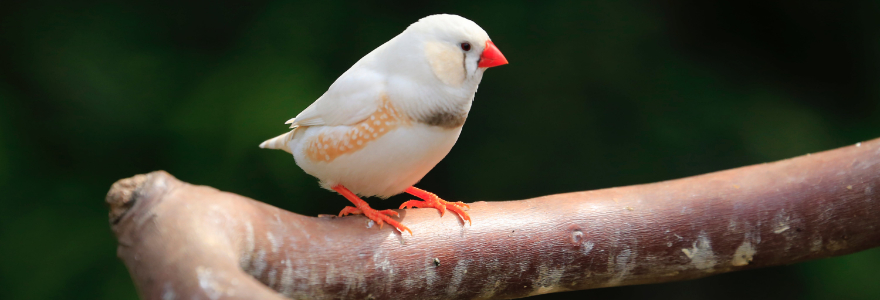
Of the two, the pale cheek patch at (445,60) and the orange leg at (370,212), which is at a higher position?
the pale cheek patch at (445,60)

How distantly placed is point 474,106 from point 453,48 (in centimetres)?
91

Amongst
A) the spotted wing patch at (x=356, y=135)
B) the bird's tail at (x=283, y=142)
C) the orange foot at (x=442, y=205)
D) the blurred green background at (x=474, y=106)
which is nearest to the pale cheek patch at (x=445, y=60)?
the spotted wing patch at (x=356, y=135)

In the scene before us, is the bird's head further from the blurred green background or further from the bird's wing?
the blurred green background

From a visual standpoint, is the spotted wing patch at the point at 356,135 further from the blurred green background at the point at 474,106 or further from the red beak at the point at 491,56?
the blurred green background at the point at 474,106

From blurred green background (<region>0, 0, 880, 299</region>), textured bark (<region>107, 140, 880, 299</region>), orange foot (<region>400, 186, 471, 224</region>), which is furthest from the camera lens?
blurred green background (<region>0, 0, 880, 299</region>)

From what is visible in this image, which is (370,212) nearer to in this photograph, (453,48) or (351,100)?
(351,100)

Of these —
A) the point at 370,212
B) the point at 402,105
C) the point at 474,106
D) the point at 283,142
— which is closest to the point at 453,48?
the point at 402,105

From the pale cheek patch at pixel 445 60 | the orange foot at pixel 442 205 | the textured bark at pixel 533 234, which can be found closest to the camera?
the textured bark at pixel 533 234

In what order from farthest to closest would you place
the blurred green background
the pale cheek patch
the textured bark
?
the blurred green background
the pale cheek patch
the textured bark

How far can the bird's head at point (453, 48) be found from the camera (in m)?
1.22

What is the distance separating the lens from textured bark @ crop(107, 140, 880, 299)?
98cm

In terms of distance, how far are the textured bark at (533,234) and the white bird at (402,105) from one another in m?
0.09

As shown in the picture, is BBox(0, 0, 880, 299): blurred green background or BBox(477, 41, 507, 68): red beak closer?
BBox(477, 41, 507, 68): red beak

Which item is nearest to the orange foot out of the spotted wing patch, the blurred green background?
the spotted wing patch
